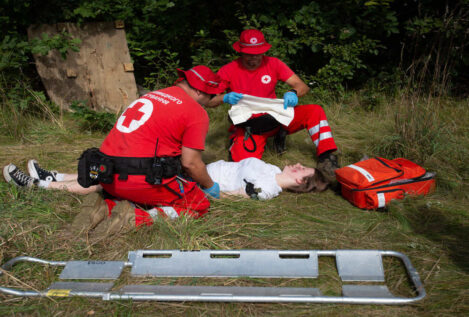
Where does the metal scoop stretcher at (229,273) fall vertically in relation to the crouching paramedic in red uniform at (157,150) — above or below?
below

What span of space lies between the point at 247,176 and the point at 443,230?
76.3 inches

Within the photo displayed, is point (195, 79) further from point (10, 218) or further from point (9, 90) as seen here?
point (9, 90)

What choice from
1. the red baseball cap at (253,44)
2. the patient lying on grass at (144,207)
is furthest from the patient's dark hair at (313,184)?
the red baseball cap at (253,44)

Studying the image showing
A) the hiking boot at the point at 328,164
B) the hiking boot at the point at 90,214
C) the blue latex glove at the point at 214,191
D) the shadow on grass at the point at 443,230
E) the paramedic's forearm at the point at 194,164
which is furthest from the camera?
the hiking boot at the point at 328,164

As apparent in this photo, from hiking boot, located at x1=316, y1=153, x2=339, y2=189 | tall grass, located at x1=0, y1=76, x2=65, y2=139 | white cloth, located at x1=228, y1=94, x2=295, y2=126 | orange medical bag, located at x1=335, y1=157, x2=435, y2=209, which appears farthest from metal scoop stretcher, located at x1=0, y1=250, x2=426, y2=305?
tall grass, located at x1=0, y1=76, x2=65, y2=139

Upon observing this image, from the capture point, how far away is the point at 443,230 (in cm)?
337

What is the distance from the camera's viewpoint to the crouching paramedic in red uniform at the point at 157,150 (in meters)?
3.21

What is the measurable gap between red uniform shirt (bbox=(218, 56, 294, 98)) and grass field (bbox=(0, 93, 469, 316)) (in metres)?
0.93

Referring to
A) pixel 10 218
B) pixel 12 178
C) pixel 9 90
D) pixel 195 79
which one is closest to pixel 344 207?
pixel 195 79

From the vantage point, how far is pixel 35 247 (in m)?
3.07

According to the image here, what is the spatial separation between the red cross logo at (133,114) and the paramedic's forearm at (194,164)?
48 centimetres

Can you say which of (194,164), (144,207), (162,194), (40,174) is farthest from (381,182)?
(40,174)

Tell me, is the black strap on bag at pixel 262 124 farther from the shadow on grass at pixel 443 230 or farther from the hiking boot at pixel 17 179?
the hiking boot at pixel 17 179

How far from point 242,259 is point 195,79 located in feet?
5.40
